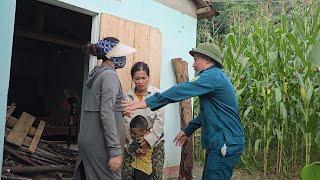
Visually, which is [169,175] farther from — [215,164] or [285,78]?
[215,164]

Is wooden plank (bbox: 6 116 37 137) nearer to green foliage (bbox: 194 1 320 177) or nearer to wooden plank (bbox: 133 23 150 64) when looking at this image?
wooden plank (bbox: 133 23 150 64)

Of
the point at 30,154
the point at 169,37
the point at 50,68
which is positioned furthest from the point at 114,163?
the point at 50,68

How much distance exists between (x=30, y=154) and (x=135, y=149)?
2.85 m

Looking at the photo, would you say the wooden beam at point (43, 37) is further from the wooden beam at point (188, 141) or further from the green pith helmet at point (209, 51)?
the green pith helmet at point (209, 51)

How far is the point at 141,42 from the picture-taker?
17.6ft

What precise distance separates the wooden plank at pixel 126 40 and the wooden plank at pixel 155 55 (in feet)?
1.36

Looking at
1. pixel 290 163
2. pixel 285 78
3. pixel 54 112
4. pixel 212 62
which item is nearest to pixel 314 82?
pixel 285 78

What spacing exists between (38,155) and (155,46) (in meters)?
2.53

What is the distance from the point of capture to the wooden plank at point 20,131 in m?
6.26

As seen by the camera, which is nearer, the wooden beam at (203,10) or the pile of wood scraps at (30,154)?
the pile of wood scraps at (30,154)

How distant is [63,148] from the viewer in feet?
23.8

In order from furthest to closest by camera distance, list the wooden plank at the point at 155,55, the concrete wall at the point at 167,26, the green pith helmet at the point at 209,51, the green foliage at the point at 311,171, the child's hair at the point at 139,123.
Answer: the wooden plank at the point at 155,55 → the concrete wall at the point at 167,26 → the child's hair at the point at 139,123 → the green pith helmet at the point at 209,51 → the green foliage at the point at 311,171

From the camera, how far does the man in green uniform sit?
10.9 feet

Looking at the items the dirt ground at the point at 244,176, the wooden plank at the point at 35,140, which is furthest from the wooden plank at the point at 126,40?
the dirt ground at the point at 244,176
